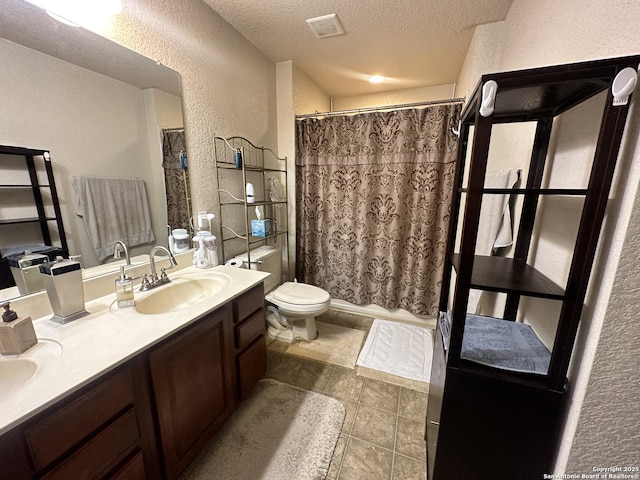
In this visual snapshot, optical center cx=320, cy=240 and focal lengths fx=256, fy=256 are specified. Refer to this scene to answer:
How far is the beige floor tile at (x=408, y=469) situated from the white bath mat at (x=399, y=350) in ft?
1.85

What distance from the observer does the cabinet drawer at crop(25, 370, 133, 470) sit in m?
0.64

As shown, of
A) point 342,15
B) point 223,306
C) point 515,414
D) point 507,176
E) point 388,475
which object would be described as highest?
point 342,15

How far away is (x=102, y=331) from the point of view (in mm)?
934

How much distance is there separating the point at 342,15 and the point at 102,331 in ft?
7.14

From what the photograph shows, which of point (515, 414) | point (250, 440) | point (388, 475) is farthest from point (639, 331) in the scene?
point (250, 440)

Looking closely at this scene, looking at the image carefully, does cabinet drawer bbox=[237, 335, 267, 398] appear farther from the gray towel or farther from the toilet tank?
the gray towel

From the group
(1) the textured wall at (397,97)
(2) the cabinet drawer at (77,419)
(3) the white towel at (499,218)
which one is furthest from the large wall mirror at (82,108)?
(1) the textured wall at (397,97)

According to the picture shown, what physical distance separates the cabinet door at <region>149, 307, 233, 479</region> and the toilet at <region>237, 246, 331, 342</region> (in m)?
0.72

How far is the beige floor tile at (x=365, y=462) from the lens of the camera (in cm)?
118

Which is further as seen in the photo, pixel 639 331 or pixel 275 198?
pixel 275 198

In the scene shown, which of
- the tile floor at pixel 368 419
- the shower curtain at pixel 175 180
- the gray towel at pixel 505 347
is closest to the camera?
the gray towel at pixel 505 347

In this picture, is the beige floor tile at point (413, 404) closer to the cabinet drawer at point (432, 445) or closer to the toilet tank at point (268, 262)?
the cabinet drawer at point (432, 445)

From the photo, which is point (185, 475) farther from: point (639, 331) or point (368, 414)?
point (639, 331)

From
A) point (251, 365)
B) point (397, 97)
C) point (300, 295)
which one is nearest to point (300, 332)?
point (300, 295)
